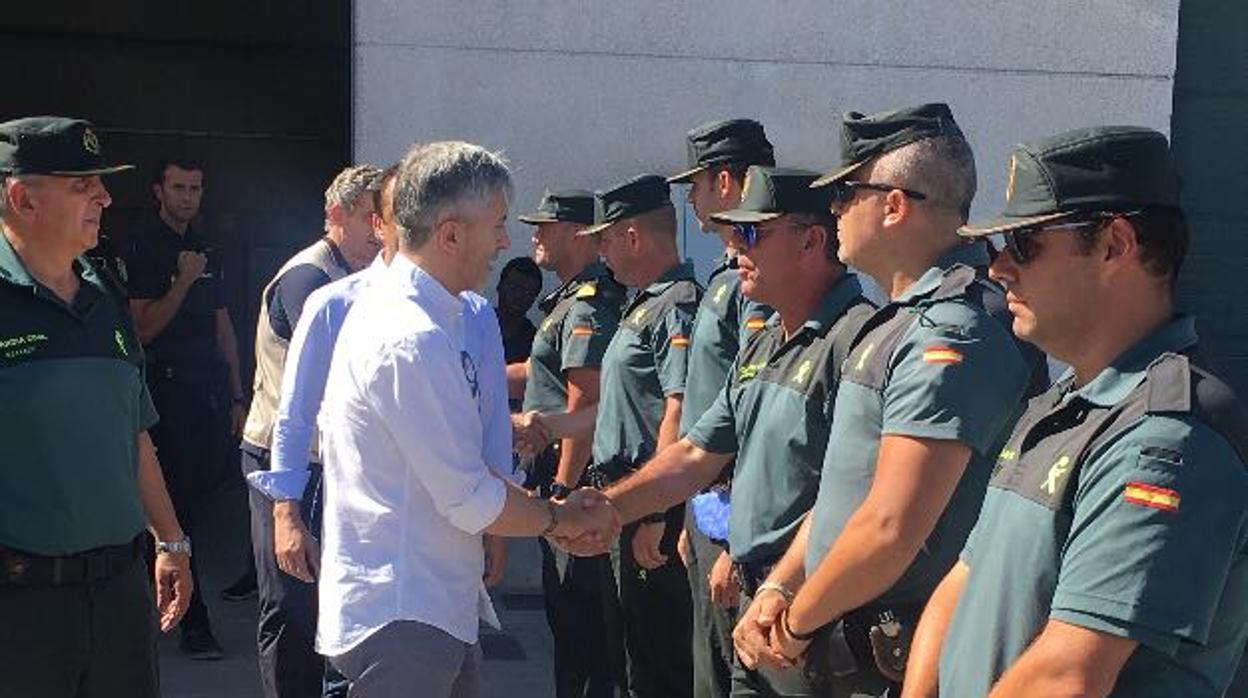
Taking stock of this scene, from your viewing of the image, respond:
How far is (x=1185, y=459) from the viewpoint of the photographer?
1.81 meters

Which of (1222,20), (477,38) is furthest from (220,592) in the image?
(1222,20)

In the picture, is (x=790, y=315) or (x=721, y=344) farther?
(x=721, y=344)

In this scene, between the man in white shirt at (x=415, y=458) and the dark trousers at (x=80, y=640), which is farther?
the dark trousers at (x=80, y=640)

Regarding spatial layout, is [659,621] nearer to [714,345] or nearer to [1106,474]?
[714,345]

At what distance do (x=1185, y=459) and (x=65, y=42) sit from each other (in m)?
11.0

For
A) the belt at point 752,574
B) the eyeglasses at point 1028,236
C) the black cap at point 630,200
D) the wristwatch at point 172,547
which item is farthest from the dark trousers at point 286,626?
the eyeglasses at point 1028,236

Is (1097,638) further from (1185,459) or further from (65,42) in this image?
(65,42)

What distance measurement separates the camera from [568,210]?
19.8 feet

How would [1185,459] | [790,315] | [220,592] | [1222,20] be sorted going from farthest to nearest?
[1222,20] → [220,592] → [790,315] → [1185,459]

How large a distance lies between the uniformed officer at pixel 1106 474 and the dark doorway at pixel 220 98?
9.76 m

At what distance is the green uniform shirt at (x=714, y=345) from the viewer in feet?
14.3

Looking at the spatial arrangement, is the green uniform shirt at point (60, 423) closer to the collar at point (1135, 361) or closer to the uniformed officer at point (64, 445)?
the uniformed officer at point (64, 445)

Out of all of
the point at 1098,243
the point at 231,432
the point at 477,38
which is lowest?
the point at 231,432

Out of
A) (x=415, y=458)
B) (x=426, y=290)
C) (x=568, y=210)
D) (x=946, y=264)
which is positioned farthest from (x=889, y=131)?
(x=568, y=210)
